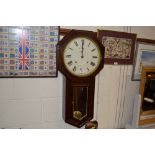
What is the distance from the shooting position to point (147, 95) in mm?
1598

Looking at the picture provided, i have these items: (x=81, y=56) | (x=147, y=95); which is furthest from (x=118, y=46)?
(x=147, y=95)

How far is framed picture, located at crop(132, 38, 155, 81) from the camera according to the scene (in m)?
1.54

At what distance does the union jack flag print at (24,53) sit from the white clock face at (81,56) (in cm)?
32

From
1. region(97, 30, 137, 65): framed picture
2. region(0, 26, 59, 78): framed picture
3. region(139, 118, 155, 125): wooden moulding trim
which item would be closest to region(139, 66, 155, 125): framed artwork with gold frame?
region(139, 118, 155, 125): wooden moulding trim

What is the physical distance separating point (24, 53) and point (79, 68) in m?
0.47

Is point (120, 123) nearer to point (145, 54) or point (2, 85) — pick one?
point (145, 54)

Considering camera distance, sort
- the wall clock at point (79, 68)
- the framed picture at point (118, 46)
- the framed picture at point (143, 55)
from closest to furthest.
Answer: the wall clock at point (79, 68) → the framed picture at point (118, 46) → the framed picture at point (143, 55)

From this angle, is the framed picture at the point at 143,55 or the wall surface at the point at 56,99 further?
the framed picture at the point at 143,55

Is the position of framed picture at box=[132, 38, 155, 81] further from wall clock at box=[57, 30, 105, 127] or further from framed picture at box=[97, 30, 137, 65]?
wall clock at box=[57, 30, 105, 127]

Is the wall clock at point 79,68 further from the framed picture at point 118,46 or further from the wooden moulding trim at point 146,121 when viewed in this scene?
the wooden moulding trim at point 146,121

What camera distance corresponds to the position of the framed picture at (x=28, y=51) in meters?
1.23

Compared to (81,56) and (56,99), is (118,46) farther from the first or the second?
(56,99)

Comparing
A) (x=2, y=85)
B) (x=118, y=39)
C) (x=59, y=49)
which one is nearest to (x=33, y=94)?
(x=2, y=85)

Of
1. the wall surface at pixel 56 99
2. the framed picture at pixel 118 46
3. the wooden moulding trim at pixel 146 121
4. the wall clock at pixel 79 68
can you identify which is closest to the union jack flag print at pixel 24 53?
the wall surface at pixel 56 99
